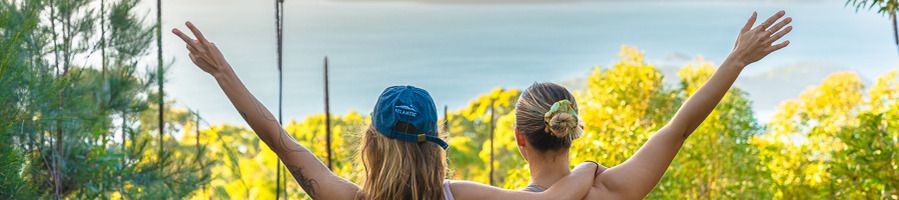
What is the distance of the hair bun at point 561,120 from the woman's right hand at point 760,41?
261mm

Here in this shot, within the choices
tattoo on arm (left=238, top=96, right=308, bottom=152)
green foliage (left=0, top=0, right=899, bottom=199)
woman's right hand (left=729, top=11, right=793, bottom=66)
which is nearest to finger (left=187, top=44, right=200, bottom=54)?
tattoo on arm (left=238, top=96, right=308, bottom=152)

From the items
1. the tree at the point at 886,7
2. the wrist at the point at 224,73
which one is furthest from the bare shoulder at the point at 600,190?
the tree at the point at 886,7

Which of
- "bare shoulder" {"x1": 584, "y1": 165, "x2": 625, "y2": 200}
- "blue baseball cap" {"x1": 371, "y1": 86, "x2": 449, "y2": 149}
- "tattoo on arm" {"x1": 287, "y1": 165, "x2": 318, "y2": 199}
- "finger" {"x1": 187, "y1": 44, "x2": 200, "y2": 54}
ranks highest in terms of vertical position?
"finger" {"x1": 187, "y1": 44, "x2": 200, "y2": 54}

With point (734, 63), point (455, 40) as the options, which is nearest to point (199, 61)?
point (734, 63)

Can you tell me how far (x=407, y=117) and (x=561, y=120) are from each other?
0.76 feet

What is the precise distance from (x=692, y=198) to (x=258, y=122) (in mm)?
6964

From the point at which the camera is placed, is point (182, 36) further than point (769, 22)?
No

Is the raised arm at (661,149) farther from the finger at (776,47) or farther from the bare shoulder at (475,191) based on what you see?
the bare shoulder at (475,191)

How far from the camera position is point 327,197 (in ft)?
4.49

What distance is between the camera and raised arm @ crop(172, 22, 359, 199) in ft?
4.49

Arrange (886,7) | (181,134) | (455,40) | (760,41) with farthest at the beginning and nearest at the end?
(455,40) → (181,134) → (886,7) → (760,41)

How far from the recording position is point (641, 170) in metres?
1.50

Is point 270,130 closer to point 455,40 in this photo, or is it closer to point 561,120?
point 561,120

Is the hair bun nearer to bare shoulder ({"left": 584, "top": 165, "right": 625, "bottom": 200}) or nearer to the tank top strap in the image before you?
bare shoulder ({"left": 584, "top": 165, "right": 625, "bottom": 200})
